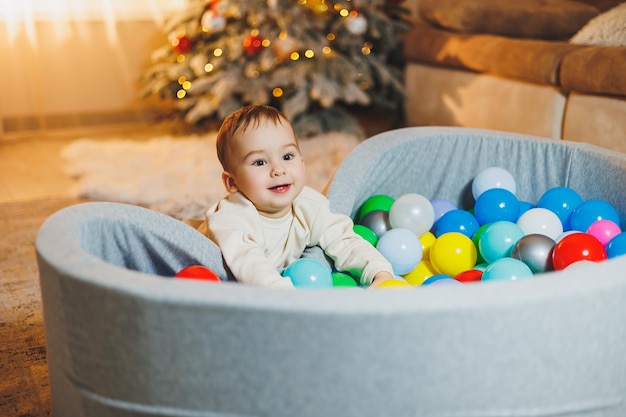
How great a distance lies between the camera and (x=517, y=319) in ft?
2.75

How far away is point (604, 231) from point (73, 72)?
3.03m

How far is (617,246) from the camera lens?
1.46 metres

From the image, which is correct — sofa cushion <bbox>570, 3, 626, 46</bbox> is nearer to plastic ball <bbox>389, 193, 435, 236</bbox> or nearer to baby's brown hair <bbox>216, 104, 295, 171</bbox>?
plastic ball <bbox>389, 193, 435, 236</bbox>

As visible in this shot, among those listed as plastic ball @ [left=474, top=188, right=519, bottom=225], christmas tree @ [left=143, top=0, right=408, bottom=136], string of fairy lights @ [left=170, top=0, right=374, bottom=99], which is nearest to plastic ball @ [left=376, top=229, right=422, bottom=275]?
plastic ball @ [left=474, top=188, right=519, bottom=225]

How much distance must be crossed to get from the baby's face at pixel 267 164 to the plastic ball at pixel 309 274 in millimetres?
127

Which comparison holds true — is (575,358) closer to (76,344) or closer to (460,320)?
(460,320)

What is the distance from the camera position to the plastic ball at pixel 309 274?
1385 mm

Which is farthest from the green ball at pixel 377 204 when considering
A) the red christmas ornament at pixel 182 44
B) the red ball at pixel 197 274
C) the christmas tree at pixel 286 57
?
the red christmas ornament at pixel 182 44

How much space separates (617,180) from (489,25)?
5.56 ft

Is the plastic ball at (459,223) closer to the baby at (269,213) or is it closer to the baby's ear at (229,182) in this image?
the baby at (269,213)

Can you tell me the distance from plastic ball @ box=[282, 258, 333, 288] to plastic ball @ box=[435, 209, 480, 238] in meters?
0.45

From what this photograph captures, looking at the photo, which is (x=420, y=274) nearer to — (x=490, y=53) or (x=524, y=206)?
(x=524, y=206)

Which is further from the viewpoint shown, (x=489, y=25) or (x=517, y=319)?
(x=489, y=25)

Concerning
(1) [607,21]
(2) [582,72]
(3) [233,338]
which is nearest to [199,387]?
(3) [233,338]
